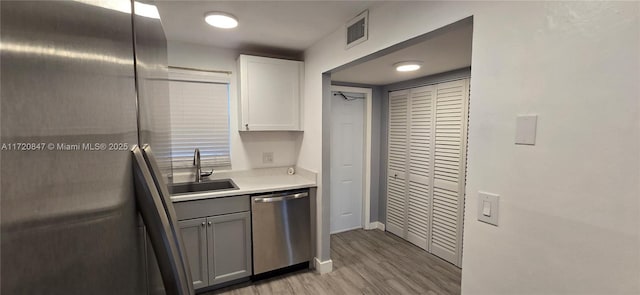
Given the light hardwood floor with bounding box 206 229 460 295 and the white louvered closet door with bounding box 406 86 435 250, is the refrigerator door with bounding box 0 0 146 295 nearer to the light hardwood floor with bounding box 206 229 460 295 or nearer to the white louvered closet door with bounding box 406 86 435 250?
the light hardwood floor with bounding box 206 229 460 295

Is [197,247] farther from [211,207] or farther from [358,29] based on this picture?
[358,29]

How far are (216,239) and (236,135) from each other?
1135mm

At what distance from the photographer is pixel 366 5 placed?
1.79 metres

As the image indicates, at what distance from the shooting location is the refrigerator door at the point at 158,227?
0.42 metres

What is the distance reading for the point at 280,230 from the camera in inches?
99.4

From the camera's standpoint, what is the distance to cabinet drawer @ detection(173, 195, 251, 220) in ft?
7.06

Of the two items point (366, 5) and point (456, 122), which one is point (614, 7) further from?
point (456, 122)

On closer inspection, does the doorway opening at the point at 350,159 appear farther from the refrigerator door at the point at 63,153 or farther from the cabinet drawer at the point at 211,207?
the refrigerator door at the point at 63,153

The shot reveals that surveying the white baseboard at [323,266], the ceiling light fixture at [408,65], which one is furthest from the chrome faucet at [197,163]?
the ceiling light fixture at [408,65]

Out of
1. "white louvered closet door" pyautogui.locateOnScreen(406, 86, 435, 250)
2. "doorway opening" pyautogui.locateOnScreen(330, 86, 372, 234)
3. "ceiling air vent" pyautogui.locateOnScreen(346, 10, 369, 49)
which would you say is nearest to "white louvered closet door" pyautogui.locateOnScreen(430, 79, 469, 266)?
"white louvered closet door" pyautogui.locateOnScreen(406, 86, 435, 250)

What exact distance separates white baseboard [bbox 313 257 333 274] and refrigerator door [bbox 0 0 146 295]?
2519mm

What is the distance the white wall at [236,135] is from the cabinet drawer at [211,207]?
2.26 ft

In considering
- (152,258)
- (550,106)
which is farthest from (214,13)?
(550,106)

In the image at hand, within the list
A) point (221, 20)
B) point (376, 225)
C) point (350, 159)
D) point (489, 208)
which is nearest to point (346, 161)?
point (350, 159)
